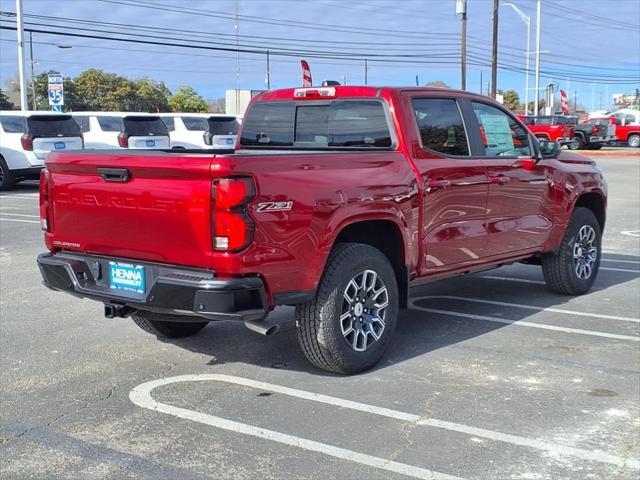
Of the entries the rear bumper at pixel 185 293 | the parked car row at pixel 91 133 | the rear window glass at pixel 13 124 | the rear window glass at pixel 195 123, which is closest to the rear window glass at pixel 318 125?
the rear bumper at pixel 185 293

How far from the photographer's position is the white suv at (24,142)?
18.0 metres

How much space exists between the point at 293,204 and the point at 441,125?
1977 millimetres

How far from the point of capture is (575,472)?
361 cm

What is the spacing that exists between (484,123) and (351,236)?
77.7 inches

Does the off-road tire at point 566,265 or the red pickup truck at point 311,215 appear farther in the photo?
the off-road tire at point 566,265

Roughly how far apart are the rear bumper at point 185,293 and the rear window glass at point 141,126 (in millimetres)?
17083

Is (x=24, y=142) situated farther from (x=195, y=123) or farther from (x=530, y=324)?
(x=530, y=324)

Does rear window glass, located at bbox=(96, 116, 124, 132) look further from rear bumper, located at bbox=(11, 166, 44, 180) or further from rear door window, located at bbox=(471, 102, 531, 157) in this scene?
rear door window, located at bbox=(471, 102, 531, 157)

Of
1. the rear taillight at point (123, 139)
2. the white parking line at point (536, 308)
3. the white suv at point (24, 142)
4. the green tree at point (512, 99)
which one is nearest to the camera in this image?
the white parking line at point (536, 308)

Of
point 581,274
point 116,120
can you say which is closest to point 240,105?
point 116,120

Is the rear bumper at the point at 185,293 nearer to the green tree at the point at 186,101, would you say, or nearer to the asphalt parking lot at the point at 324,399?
the asphalt parking lot at the point at 324,399

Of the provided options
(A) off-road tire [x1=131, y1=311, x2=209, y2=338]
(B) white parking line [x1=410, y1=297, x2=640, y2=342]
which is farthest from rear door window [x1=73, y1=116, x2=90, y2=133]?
(A) off-road tire [x1=131, y1=311, x2=209, y2=338]

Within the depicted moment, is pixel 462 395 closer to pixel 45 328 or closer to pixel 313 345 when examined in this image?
pixel 313 345

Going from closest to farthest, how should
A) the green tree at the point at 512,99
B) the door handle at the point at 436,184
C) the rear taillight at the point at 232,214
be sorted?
the rear taillight at the point at 232,214 < the door handle at the point at 436,184 < the green tree at the point at 512,99
